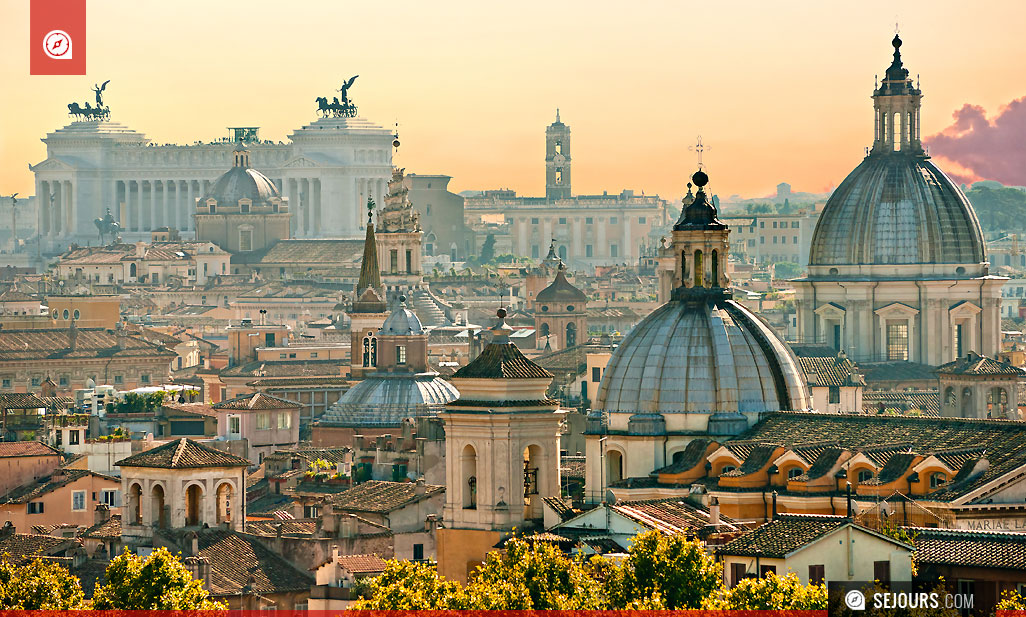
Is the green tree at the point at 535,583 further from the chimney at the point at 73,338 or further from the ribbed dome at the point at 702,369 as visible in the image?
the chimney at the point at 73,338

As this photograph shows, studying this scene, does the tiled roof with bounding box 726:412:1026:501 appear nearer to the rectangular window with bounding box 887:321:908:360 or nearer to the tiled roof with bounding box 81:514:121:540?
the tiled roof with bounding box 81:514:121:540

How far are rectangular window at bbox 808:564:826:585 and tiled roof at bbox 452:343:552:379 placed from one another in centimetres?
1387

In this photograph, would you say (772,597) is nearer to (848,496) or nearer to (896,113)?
(848,496)

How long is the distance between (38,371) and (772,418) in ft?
240

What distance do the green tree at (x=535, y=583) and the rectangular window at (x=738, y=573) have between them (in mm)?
1933

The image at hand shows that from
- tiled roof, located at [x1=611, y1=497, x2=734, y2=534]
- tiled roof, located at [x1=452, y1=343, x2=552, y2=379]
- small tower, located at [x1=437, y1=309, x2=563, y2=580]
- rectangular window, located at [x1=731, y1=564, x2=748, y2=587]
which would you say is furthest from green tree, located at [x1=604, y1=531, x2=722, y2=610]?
tiled roof, located at [x1=452, y1=343, x2=552, y2=379]

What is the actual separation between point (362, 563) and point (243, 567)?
82.6 inches

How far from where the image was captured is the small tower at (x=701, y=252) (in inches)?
2736

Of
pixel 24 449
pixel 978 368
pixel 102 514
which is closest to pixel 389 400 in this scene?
pixel 978 368

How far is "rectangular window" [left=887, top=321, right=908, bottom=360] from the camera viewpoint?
113 metres

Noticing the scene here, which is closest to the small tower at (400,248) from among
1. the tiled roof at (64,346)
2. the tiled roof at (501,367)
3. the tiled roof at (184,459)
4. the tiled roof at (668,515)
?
the tiled roof at (64,346)

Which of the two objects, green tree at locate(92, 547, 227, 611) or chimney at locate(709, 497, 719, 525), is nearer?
green tree at locate(92, 547, 227, 611)

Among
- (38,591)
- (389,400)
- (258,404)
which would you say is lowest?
(38,591)

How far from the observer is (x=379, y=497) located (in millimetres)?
74938
